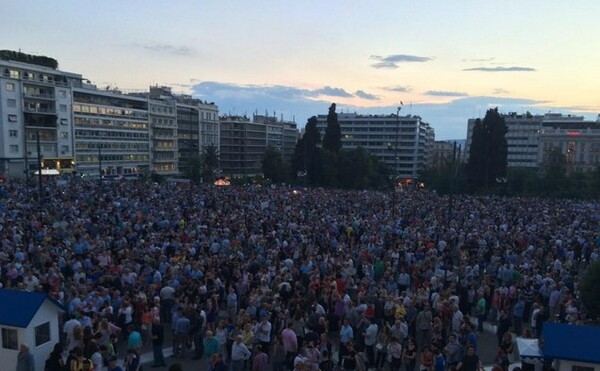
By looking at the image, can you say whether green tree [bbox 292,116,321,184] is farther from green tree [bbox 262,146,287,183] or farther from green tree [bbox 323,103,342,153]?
green tree [bbox 262,146,287,183]

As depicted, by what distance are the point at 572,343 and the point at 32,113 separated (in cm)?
7643

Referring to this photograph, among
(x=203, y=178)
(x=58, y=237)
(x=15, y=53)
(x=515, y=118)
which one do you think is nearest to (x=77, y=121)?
(x=15, y=53)

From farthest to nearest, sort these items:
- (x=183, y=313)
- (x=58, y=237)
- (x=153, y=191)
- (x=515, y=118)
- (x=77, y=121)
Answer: (x=515, y=118) → (x=77, y=121) → (x=153, y=191) → (x=58, y=237) → (x=183, y=313)

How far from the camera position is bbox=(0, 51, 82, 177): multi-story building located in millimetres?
66750

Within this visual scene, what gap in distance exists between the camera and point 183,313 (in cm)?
1073

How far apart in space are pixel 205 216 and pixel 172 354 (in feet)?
43.1

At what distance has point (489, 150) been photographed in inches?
2336

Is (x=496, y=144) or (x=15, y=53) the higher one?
(x=15, y=53)

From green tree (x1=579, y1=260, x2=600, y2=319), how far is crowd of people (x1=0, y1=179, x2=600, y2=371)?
61 centimetres

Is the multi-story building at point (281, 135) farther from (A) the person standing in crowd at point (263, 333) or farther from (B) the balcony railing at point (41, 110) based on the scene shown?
(A) the person standing in crowd at point (263, 333)

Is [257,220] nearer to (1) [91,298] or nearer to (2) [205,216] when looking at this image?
(2) [205,216]

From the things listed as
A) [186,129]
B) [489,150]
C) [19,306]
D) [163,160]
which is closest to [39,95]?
[163,160]

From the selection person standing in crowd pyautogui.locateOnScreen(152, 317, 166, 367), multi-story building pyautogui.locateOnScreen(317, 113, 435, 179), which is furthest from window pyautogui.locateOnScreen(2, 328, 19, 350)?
multi-story building pyautogui.locateOnScreen(317, 113, 435, 179)

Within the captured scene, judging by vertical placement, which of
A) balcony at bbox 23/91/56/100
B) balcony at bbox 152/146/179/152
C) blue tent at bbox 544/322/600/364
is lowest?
blue tent at bbox 544/322/600/364
